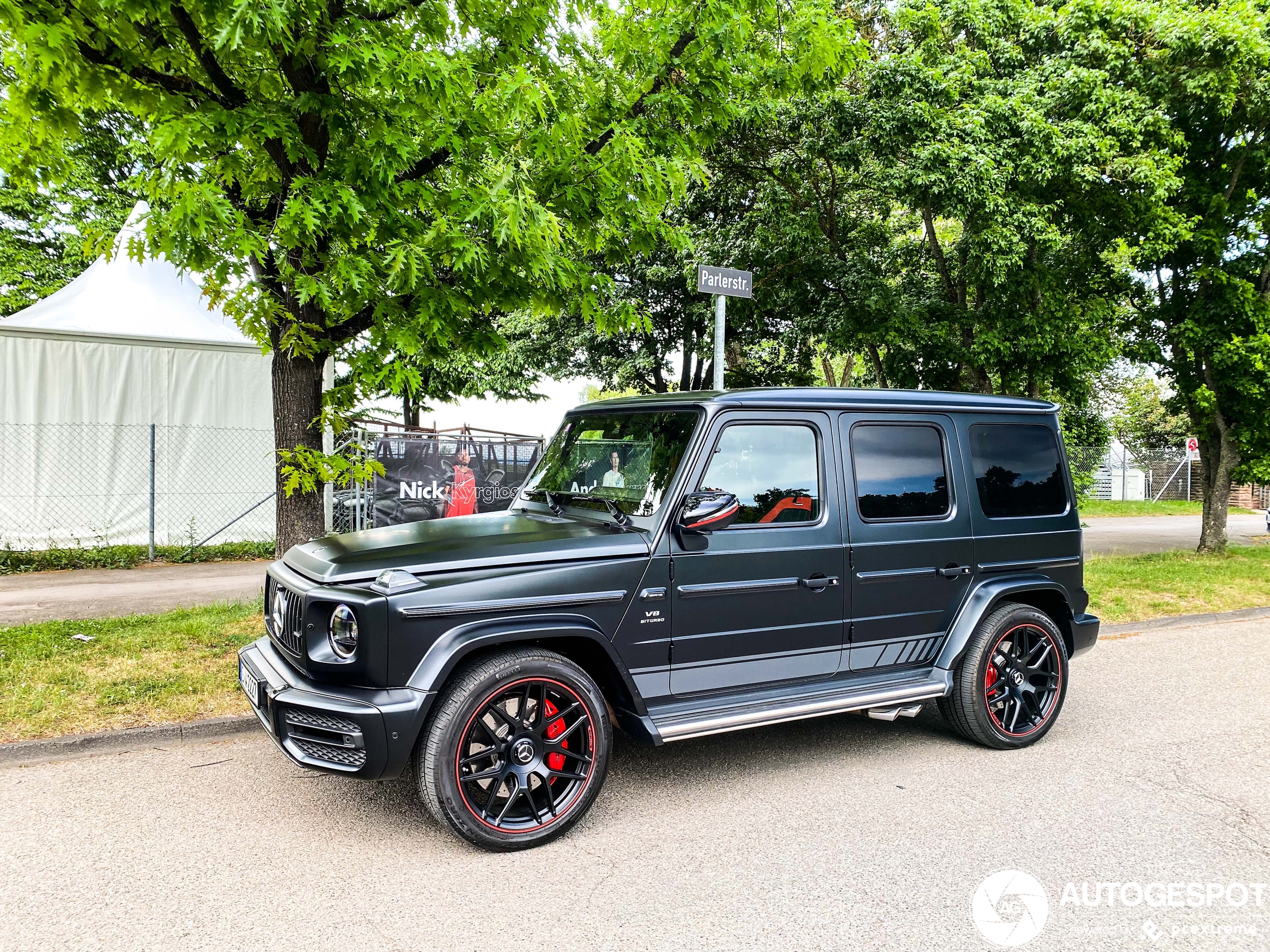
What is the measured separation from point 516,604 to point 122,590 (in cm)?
763

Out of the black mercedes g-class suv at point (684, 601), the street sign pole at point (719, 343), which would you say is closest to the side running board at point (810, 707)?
the black mercedes g-class suv at point (684, 601)

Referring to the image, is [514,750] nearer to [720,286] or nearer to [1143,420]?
[720,286]

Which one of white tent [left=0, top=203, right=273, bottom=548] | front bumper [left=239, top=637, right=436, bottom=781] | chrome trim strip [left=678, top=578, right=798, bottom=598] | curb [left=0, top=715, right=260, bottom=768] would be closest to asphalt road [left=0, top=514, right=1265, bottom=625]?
white tent [left=0, top=203, right=273, bottom=548]

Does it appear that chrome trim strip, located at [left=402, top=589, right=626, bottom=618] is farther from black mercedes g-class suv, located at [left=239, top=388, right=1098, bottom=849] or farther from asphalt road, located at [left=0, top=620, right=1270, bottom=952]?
asphalt road, located at [left=0, top=620, right=1270, bottom=952]

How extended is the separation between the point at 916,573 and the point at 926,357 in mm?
9354

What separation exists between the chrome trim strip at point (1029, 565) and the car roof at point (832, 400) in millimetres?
945

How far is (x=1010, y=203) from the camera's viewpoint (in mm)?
10719

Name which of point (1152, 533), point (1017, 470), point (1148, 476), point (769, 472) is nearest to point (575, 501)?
point (769, 472)

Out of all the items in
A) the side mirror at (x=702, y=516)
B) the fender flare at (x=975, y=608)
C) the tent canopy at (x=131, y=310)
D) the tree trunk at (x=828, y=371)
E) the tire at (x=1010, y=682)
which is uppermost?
the tree trunk at (x=828, y=371)

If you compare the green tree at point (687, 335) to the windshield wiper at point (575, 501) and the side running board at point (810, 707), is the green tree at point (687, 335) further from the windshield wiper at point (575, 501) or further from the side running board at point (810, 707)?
the side running board at point (810, 707)

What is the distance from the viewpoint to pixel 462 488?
41.0 ft

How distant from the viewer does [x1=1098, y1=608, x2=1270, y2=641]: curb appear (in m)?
8.46

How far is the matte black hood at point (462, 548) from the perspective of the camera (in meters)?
3.58

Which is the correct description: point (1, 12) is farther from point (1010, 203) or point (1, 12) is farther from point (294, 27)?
point (1010, 203)
